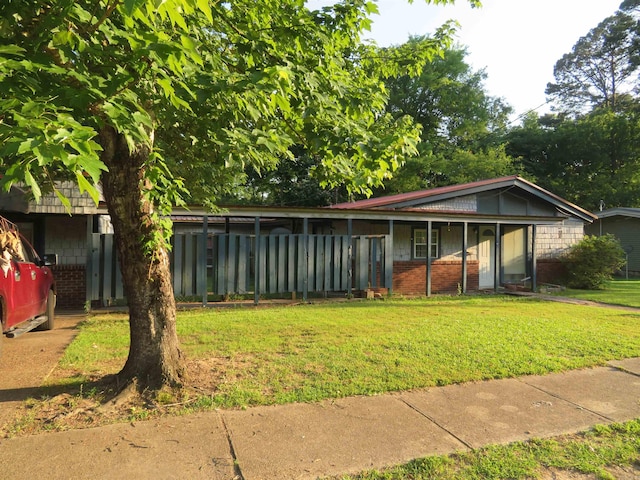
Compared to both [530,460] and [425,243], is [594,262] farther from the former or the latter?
[530,460]

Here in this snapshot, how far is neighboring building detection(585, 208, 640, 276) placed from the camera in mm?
21231

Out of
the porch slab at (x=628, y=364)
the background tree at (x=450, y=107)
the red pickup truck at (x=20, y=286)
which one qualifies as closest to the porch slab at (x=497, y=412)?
the porch slab at (x=628, y=364)

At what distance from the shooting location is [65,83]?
315 centimetres

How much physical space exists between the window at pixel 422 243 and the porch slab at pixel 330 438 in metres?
10.7

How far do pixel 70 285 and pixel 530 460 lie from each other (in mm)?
10925

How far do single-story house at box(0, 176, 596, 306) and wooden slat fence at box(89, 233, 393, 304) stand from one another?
0.08 feet

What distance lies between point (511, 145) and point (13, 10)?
118ft

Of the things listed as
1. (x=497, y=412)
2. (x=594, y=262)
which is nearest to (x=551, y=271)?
(x=594, y=262)

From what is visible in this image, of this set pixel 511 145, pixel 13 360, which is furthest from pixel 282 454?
pixel 511 145

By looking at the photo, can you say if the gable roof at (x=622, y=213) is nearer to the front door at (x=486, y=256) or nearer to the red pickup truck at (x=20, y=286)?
the front door at (x=486, y=256)

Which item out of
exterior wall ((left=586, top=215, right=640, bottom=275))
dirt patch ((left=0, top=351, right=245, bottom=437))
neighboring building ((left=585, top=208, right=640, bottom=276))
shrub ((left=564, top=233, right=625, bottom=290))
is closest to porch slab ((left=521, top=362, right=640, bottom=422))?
dirt patch ((left=0, top=351, right=245, bottom=437))

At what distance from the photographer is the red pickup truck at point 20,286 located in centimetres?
548

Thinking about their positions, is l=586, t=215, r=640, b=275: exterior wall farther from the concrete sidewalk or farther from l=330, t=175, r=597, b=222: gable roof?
the concrete sidewalk

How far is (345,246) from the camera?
1205 centimetres
